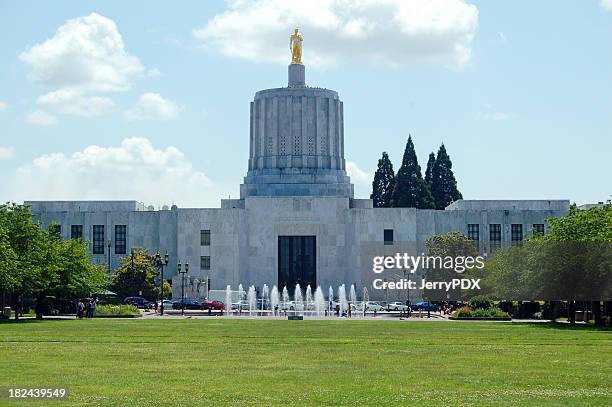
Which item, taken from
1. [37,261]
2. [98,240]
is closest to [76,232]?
[98,240]

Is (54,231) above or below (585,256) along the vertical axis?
above

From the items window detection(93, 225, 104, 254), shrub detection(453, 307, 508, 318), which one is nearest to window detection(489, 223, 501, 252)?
window detection(93, 225, 104, 254)

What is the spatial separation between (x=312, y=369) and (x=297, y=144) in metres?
86.4

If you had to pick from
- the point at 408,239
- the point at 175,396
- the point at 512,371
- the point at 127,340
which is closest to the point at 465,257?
the point at 408,239

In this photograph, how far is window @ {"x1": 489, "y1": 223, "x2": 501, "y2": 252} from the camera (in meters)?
109

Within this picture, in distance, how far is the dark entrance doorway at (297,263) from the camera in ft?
353

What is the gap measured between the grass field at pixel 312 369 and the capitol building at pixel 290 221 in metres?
69.2

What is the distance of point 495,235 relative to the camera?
4289 inches

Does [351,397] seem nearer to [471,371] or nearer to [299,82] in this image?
[471,371]

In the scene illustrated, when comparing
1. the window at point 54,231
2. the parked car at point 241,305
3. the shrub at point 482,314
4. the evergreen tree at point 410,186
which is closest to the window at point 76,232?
the window at point 54,231

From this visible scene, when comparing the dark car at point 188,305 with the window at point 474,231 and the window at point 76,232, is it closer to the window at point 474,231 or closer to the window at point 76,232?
the window at point 76,232

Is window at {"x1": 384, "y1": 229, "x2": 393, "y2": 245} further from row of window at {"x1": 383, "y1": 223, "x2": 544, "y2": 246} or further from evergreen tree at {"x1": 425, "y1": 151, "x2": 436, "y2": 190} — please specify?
evergreen tree at {"x1": 425, "y1": 151, "x2": 436, "y2": 190}

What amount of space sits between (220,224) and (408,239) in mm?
18756

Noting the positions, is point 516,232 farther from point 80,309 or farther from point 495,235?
point 80,309
